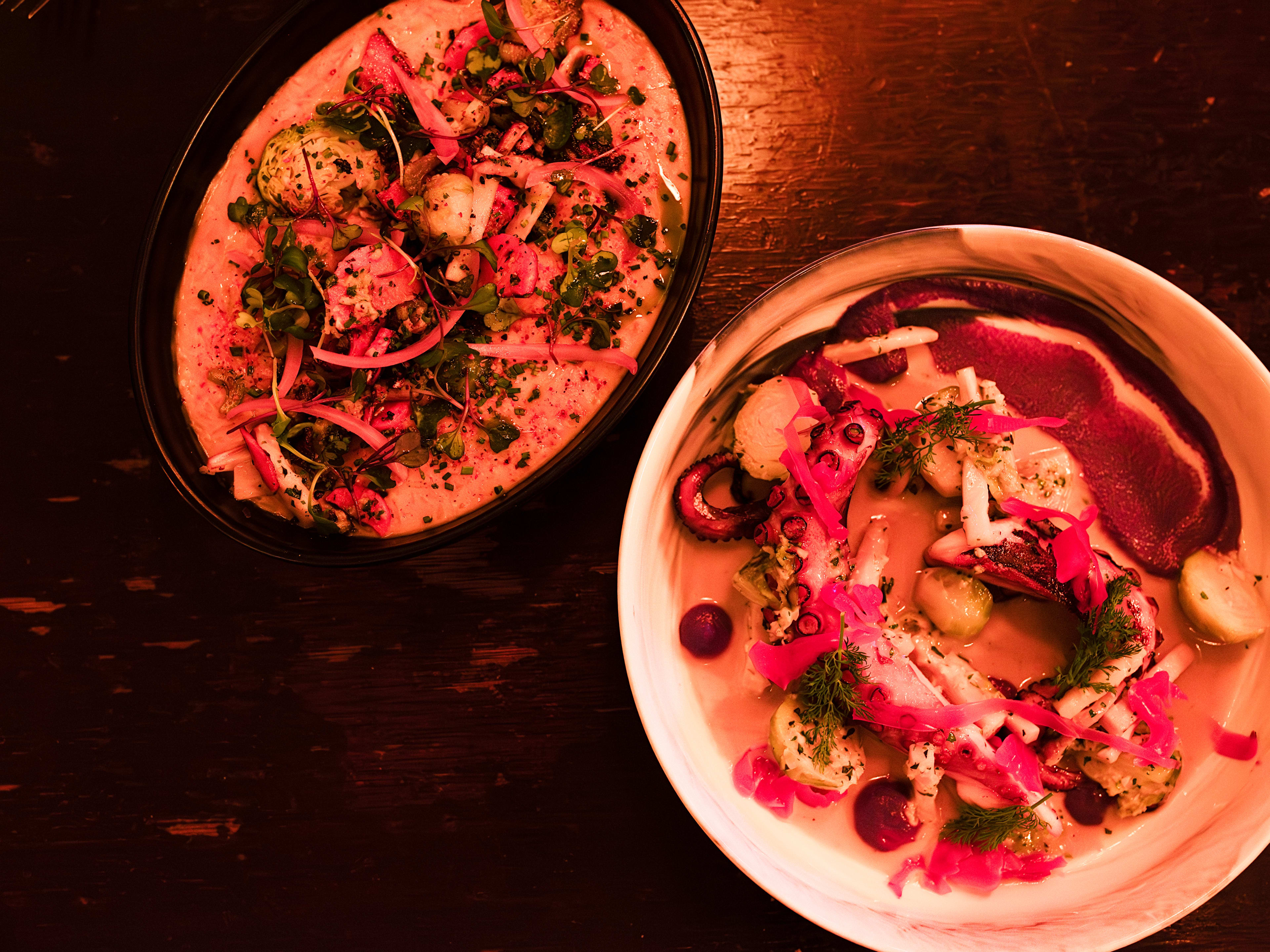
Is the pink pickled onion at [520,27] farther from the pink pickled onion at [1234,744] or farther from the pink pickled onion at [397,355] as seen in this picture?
the pink pickled onion at [1234,744]

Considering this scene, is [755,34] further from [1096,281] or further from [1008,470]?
[1008,470]

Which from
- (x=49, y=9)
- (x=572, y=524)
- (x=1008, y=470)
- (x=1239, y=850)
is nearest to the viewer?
(x=1239, y=850)

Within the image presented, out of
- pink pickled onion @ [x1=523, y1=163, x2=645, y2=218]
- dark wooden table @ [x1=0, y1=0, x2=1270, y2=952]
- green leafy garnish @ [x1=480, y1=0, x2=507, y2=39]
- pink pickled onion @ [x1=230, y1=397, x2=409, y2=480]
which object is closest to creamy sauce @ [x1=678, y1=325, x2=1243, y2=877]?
dark wooden table @ [x1=0, y1=0, x2=1270, y2=952]

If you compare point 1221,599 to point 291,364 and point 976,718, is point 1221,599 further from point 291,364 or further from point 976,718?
point 291,364

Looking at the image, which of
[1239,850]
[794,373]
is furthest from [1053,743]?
[794,373]

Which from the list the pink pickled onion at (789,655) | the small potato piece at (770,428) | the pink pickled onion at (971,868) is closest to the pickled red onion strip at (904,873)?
the pink pickled onion at (971,868)

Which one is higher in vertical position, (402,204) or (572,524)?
(402,204)

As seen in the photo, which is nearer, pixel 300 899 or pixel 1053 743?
pixel 1053 743
